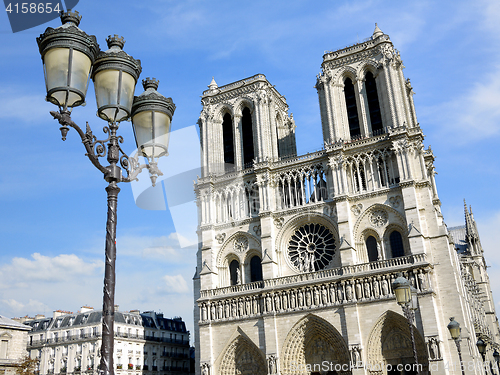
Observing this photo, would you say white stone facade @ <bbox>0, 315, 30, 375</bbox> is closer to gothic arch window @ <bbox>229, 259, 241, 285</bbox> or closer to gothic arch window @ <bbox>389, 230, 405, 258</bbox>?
gothic arch window @ <bbox>229, 259, 241, 285</bbox>

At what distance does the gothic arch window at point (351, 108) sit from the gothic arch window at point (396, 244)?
7432 millimetres

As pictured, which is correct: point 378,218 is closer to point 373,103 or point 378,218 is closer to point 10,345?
point 373,103

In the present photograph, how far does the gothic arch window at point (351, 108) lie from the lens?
3356 cm

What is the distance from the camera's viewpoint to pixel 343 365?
90.9 ft

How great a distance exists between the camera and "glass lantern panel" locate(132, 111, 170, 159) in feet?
22.2

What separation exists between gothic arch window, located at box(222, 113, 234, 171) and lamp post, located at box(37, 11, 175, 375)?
29.2 meters

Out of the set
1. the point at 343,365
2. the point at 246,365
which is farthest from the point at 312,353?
the point at 246,365

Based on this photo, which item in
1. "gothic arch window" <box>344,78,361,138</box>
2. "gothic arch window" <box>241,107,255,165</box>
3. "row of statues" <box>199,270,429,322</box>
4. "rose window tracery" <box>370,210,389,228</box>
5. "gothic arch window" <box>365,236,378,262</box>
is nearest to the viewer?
"row of statues" <box>199,270,429,322</box>

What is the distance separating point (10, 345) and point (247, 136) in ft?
67.2

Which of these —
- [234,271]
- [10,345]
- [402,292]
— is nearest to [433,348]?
[234,271]

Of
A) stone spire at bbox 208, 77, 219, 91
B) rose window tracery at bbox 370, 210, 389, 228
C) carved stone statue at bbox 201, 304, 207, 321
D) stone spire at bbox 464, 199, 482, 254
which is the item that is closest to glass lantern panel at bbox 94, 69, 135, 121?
rose window tracery at bbox 370, 210, 389, 228

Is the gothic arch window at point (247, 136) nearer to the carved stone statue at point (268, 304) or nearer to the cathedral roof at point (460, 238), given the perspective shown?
the carved stone statue at point (268, 304)

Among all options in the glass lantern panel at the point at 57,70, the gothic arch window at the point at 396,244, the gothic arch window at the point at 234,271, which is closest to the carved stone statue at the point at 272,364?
the gothic arch window at the point at 234,271

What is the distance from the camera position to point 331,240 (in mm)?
31391
